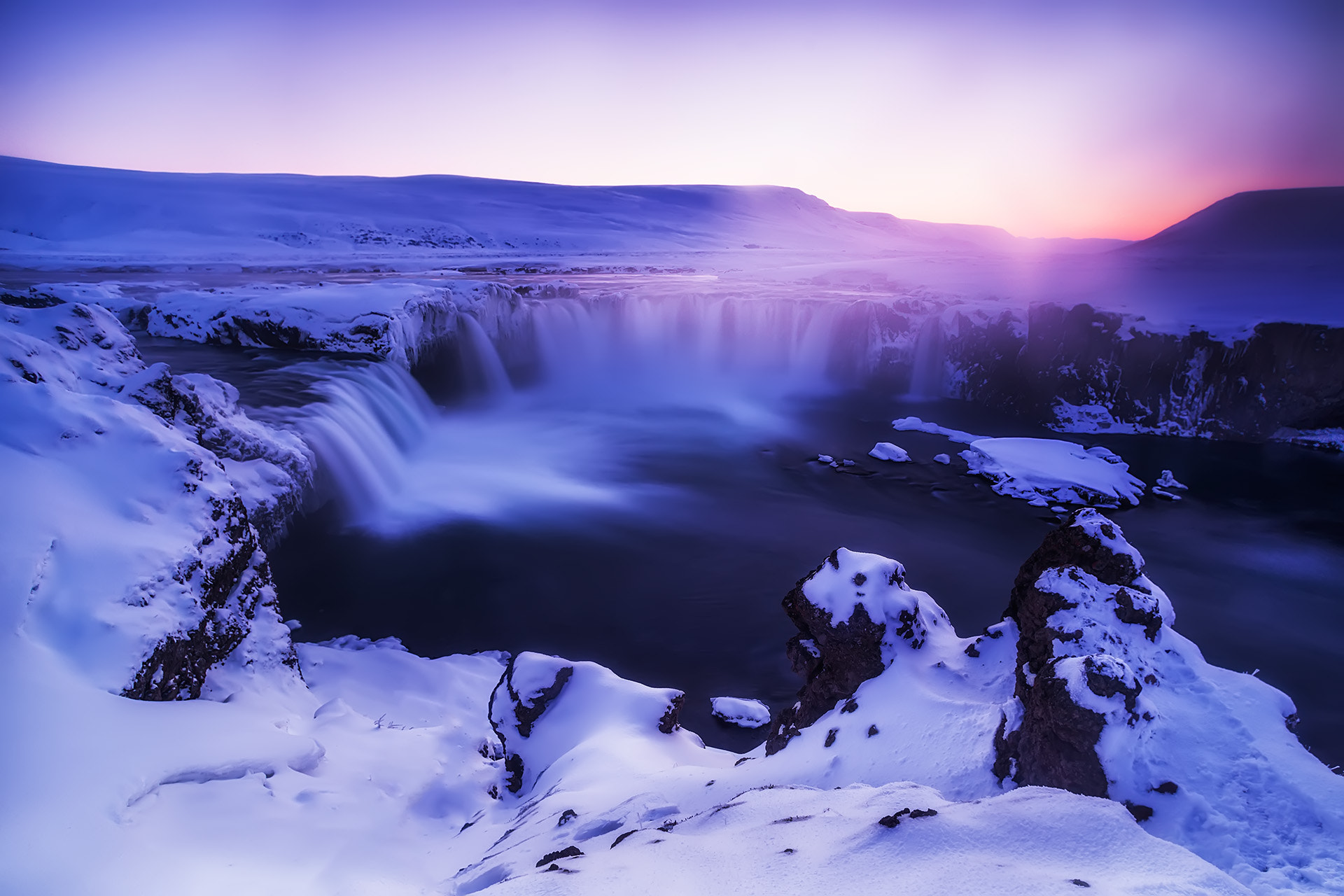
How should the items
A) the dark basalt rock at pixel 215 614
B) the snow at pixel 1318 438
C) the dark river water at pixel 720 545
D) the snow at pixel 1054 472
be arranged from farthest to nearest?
the snow at pixel 1318 438, the snow at pixel 1054 472, the dark river water at pixel 720 545, the dark basalt rock at pixel 215 614

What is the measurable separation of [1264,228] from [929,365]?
27.0m

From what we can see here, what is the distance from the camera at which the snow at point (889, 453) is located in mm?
19469

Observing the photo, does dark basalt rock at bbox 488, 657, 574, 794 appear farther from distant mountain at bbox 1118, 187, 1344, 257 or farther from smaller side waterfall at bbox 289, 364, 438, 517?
distant mountain at bbox 1118, 187, 1344, 257

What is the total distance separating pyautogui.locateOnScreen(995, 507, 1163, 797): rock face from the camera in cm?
373

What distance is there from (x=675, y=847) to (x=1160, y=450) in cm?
2437

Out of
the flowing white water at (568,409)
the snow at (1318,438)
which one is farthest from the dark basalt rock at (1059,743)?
the snow at (1318,438)

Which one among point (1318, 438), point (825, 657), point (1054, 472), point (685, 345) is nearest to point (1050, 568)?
point (825, 657)

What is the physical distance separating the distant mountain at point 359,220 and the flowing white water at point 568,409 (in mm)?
30635

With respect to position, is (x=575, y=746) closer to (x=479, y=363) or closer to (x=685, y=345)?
(x=479, y=363)

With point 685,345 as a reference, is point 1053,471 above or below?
below

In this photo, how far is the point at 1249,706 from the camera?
155 inches

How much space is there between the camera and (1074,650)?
4492 millimetres

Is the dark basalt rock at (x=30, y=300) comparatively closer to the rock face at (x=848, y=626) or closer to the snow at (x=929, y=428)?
the rock face at (x=848, y=626)

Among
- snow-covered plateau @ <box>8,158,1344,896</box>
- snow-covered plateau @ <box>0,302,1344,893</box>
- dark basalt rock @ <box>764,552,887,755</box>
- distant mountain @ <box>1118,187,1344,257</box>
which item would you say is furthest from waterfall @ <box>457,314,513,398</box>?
distant mountain @ <box>1118,187,1344,257</box>
